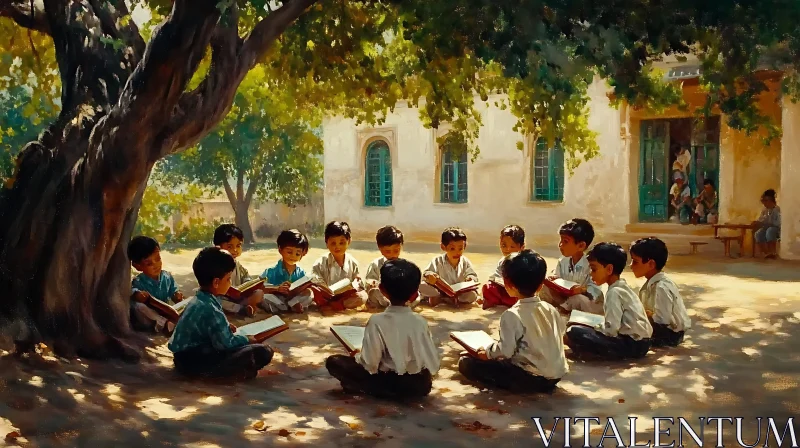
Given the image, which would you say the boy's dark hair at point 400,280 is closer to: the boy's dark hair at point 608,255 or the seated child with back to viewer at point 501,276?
the boy's dark hair at point 608,255

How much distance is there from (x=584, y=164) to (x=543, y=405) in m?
14.3

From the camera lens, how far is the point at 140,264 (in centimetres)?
710

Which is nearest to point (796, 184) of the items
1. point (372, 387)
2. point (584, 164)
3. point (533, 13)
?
point (584, 164)

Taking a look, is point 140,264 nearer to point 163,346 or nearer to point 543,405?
point 163,346

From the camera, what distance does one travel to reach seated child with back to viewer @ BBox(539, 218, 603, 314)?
7.46 meters

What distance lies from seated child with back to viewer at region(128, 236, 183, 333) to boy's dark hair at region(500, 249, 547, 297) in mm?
3565

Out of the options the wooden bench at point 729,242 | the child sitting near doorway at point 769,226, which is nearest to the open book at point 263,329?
the child sitting near doorway at point 769,226

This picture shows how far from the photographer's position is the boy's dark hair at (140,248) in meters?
6.87

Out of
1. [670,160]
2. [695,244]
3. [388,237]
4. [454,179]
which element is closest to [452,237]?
[388,237]

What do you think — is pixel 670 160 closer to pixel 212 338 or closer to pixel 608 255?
pixel 608 255

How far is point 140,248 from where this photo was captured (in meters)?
6.88

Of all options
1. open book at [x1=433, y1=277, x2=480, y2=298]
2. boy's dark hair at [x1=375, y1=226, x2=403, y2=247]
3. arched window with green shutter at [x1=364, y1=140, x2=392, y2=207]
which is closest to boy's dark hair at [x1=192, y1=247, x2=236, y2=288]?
boy's dark hair at [x1=375, y1=226, x2=403, y2=247]

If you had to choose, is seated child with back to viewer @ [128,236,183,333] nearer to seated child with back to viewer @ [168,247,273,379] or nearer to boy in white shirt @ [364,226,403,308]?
seated child with back to viewer @ [168,247,273,379]

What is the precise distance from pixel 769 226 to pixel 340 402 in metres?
12.7
